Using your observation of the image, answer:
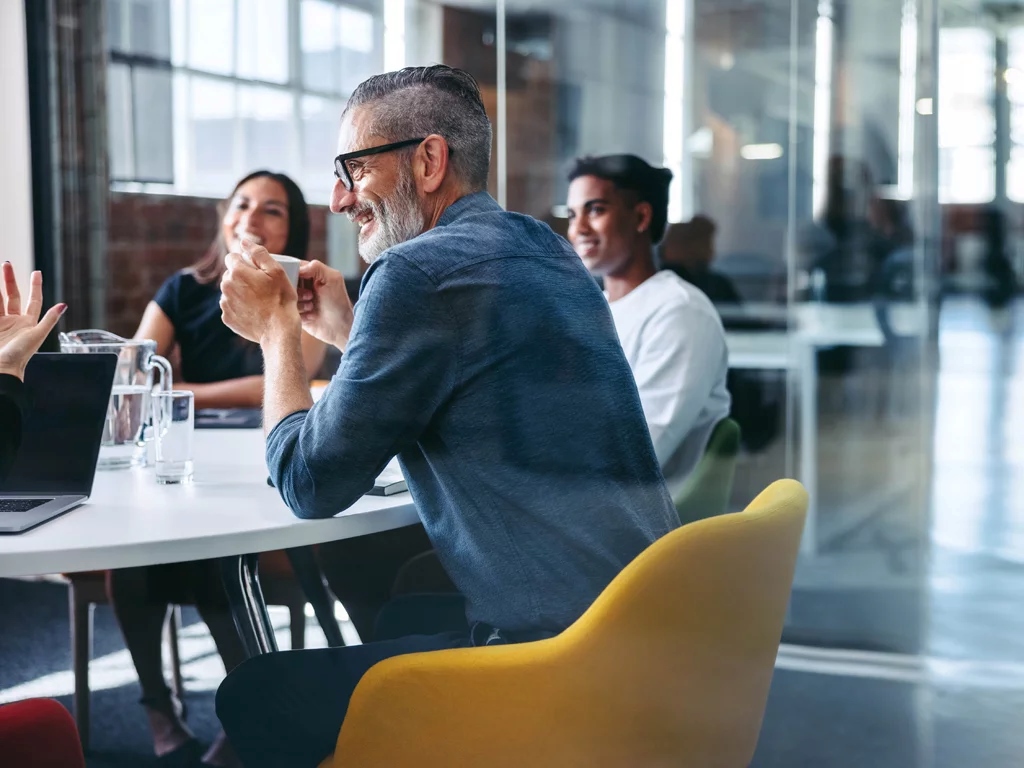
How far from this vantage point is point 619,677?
121 centimetres

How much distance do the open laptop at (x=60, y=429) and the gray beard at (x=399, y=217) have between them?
411 millimetres

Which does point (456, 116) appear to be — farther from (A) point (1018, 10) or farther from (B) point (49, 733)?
(A) point (1018, 10)

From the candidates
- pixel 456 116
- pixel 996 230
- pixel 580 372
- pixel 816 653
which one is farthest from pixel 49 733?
pixel 996 230

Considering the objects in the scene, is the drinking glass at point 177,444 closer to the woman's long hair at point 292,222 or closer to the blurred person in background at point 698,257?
the woman's long hair at point 292,222

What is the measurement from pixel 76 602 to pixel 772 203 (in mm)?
1940

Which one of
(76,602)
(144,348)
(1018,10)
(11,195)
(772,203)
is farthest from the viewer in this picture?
(11,195)

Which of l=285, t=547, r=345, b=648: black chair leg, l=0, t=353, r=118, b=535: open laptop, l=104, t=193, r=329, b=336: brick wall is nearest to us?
l=0, t=353, r=118, b=535: open laptop

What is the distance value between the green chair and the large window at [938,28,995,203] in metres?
1.06

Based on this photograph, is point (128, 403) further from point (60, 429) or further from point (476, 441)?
point (476, 441)

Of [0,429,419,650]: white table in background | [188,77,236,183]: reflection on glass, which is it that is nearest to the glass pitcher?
[0,429,419,650]: white table in background

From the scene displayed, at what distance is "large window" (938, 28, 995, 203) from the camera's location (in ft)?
9.43

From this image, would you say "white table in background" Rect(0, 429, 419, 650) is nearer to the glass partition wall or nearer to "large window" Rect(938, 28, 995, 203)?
the glass partition wall

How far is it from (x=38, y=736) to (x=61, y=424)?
0.42 meters

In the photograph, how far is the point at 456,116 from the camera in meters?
1.53
